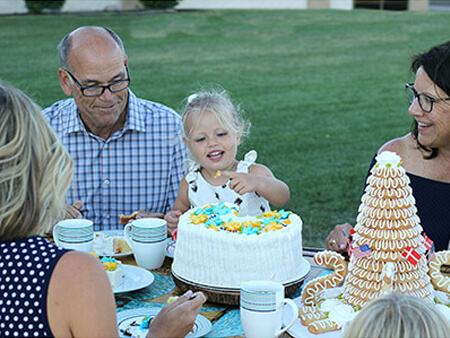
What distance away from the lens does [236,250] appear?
2.28 metres

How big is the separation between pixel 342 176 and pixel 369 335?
7003 mm

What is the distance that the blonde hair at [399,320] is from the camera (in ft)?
4.81

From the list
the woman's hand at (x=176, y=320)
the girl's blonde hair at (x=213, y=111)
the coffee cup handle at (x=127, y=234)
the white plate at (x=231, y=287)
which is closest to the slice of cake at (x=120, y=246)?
the coffee cup handle at (x=127, y=234)

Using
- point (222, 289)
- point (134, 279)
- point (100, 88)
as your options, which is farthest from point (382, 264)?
point (100, 88)

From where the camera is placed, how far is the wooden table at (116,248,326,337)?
221 centimetres

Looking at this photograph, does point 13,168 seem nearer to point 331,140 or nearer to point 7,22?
point 331,140

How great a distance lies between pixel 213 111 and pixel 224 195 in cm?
46

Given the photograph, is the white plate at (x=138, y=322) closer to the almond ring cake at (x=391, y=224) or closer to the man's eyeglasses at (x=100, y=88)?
the almond ring cake at (x=391, y=224)

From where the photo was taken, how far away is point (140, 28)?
69.4 ft

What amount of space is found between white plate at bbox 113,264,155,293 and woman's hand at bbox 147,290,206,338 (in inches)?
17.7

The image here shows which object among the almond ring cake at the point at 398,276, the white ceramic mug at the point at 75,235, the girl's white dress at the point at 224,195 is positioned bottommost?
the girl's white dress at the point at 224,195

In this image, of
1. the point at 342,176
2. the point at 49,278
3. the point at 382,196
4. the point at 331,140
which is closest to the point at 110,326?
the point at 49,278

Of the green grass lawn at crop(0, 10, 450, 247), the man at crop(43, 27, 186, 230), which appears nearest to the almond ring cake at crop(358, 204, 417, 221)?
the man at crop(43, 27, 186, 230)

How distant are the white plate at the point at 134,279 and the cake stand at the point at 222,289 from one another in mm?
135
